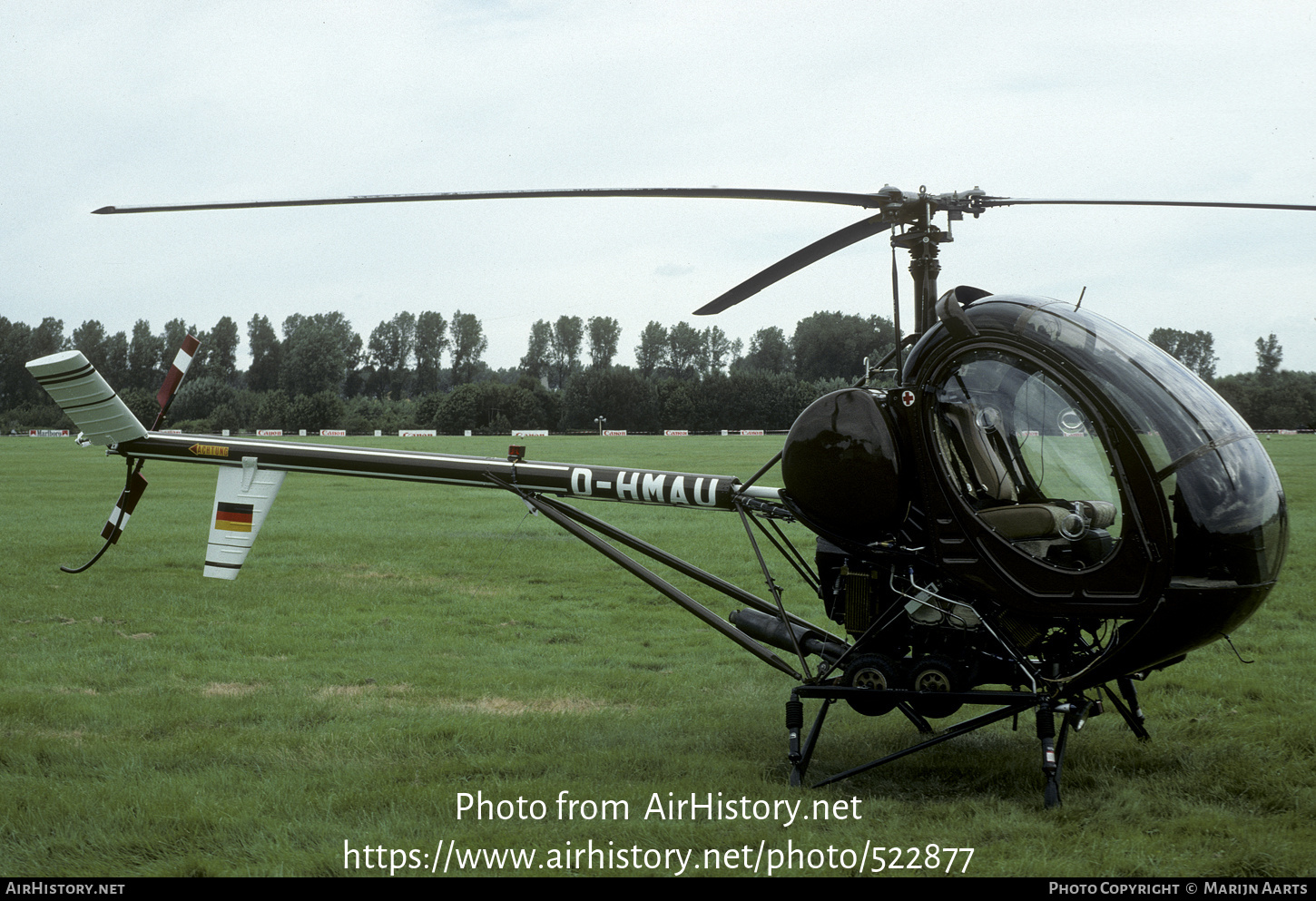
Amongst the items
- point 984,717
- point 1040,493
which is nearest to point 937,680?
point 984,717

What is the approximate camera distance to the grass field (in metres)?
4.57

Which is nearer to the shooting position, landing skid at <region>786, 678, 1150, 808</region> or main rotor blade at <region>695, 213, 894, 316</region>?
landing skid at <region>786, 678, 1150, 808</region>

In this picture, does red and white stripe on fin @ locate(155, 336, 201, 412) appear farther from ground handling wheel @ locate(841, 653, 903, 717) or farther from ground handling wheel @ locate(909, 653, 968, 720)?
ground handling wheel @ locate(909, 653, 968, 720)

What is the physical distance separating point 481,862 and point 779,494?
269 cm

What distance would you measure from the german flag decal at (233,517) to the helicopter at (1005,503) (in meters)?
2.31

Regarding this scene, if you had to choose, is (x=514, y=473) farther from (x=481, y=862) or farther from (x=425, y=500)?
(x=425, y=500)

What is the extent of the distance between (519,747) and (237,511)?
112 inches

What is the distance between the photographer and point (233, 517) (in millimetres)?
6988

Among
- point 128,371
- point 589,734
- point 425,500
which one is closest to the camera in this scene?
point 589,734

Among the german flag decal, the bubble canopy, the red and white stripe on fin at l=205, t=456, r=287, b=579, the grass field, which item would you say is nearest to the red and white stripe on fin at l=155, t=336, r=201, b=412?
the red and white stripe on fin at l=205, t=456, r=287, b=579

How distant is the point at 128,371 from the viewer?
69.0m

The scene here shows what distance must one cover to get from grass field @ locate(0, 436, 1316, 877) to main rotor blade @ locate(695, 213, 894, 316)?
2.92m

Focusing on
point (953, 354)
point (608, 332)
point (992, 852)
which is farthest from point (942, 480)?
point (608, 332)

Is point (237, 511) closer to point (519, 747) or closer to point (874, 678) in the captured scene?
point (519, 747)
